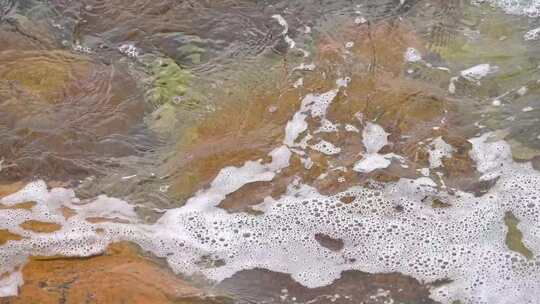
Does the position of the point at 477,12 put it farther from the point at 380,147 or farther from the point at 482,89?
the point at 380,147

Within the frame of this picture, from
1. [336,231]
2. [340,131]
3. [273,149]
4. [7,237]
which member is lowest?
[7,237]

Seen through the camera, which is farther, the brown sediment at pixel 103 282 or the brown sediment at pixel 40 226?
the brown sediment at pixel 40 226

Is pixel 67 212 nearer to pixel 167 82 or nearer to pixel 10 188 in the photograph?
pixel 10 188

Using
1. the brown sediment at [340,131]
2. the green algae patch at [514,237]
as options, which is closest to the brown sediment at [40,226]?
the brown sediment at [340,131]

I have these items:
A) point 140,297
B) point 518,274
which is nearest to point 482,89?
point 518,274

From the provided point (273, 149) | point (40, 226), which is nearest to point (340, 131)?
point (273, 149)

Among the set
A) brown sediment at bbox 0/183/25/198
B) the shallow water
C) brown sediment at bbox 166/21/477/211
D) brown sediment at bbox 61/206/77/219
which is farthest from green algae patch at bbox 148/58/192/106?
brown sediment at bbox 0/183/25/198

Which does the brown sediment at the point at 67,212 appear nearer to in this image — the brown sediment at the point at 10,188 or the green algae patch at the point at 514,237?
the brown sediment at the point at 10,188
